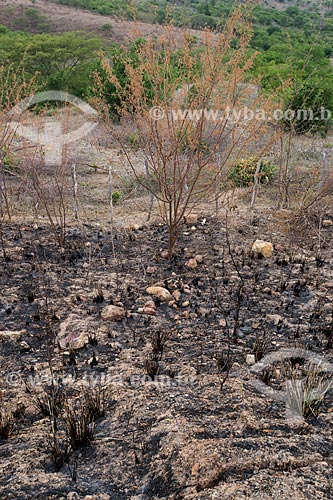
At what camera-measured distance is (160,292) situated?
498cm

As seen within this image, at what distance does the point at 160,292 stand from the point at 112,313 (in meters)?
0.63

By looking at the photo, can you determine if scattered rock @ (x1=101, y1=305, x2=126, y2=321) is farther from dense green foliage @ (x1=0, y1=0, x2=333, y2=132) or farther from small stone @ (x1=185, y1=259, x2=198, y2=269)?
dense green foliage @ (x1=0, y1=0, x2=333, y2=132)

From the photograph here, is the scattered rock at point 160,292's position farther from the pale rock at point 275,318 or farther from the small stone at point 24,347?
the small stone at point 24,347

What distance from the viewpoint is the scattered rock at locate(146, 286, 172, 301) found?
16.2ft

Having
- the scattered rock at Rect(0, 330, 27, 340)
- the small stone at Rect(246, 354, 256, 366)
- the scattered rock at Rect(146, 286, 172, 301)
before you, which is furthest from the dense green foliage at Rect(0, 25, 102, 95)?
the small stone at Rect(246, 354, 256, 366)

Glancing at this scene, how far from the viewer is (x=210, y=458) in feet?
9.41

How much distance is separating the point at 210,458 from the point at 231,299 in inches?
87.2

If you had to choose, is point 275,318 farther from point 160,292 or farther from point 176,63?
point 176,63

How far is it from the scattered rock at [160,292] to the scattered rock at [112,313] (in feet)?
1.54

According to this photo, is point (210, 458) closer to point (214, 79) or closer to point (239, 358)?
point (239, 358)

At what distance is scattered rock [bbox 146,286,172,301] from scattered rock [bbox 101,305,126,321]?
18.5 inches

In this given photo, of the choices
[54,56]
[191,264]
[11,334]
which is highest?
[54,56]
